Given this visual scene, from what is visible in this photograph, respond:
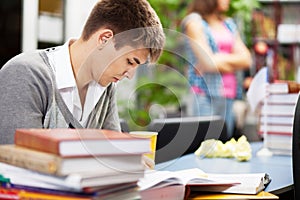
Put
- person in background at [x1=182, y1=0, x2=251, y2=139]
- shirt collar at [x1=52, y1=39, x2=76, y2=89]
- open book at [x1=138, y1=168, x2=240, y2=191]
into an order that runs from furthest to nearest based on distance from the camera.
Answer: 1. person in background at [x1=182, y1=0, x2=251, y2=139]
2. shirt collar at [x1=52, y1=39, x2=76, y2=89]
3. open book at [x1=138, y1=168, x2=240, y2=191]

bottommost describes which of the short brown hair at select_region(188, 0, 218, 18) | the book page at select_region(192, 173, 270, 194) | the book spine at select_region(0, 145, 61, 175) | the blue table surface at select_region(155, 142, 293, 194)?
the blue table surface at select_region(155, 142, 293, 194)

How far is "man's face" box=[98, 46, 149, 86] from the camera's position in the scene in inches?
46.8

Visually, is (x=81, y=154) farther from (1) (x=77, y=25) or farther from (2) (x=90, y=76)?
(1) (x=77, y=25)

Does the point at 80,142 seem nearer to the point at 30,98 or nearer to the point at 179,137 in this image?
the point at 30,98

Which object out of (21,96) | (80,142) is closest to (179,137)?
(21,96)

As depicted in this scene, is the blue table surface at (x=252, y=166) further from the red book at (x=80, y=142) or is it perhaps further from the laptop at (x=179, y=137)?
the red book at (x=80, y=142)

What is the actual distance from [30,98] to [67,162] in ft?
1.29

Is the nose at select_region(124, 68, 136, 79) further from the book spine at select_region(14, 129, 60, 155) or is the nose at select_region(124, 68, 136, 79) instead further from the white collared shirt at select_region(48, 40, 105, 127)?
the book spine at select_region(14, 129, 60, 155)

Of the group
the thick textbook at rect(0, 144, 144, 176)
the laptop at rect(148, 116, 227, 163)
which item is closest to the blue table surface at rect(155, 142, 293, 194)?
the laptop at rect(148, 116, 227, 163)

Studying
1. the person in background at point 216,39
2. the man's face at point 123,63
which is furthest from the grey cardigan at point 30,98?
the person in background at point 216,39

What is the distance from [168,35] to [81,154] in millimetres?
553

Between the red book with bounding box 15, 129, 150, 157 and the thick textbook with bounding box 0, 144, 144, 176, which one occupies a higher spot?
the red book with bounding box 15, 129, 150, 157

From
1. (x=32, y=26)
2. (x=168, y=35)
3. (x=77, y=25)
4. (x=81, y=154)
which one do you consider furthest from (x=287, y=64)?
(x=81, y=154)

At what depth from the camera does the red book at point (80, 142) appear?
2.63 ft
